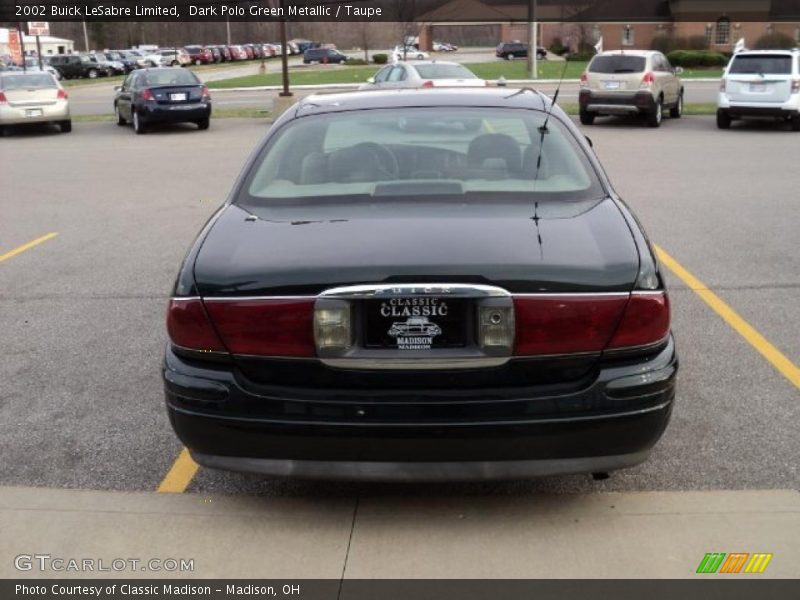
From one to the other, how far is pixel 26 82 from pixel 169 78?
332 cm

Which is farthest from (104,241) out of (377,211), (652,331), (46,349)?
(652,331)

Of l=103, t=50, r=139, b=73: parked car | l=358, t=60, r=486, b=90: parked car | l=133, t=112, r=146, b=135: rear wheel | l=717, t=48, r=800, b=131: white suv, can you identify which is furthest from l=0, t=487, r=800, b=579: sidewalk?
l=103, t=50, r=139, b=73: parked car

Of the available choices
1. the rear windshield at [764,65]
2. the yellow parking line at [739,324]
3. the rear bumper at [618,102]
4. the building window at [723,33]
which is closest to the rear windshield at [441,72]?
the rear bumper at [618,102]

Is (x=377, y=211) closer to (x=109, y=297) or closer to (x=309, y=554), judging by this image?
(x=309, y=554)

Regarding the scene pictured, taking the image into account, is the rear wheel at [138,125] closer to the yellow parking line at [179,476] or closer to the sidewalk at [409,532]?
the yellow parking line at [179,476]

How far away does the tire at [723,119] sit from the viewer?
747 inches

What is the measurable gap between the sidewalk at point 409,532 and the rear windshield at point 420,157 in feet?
4.29

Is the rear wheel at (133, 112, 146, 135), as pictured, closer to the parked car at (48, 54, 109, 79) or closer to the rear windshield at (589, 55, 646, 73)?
the rear windshield at (589, 55, 646, 73)

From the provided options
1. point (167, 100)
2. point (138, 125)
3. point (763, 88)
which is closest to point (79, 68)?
point (138, 125)

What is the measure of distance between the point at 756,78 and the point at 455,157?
16.4 meters

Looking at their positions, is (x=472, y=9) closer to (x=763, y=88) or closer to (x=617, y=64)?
(x=617, y=64)

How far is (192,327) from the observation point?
10.6ft

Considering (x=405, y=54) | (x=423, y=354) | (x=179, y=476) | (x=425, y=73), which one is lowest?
(x=179, y=476)

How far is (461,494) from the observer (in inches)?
145
